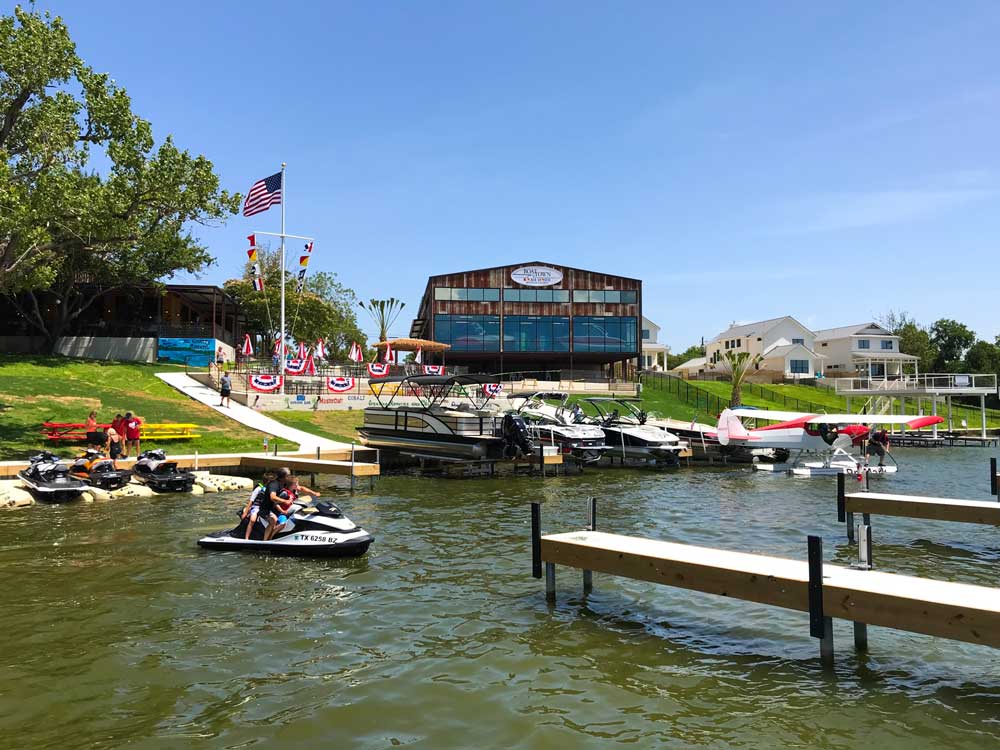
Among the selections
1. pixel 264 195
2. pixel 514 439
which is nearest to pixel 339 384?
pixel 264 195

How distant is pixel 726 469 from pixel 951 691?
24.7 meters

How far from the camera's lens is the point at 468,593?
34.8 feet

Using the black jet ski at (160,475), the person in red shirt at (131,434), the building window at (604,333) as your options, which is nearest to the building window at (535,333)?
the building window at (604,333)

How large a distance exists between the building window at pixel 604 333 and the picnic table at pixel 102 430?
A: 46710 millimetres

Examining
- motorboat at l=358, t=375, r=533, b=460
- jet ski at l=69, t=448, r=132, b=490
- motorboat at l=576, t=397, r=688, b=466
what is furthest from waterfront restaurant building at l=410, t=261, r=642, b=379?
jet ski at l=69, t=448, r=132, b=490

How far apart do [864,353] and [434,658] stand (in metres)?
94.9

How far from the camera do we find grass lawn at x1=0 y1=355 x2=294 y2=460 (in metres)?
27.2

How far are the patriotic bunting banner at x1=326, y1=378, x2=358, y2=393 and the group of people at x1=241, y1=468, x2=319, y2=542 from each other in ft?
95.7

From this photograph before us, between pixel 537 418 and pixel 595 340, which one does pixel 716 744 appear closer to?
pixel 537 418

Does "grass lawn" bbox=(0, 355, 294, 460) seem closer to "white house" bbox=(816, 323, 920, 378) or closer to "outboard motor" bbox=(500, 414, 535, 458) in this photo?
"outboard motor" bbox=(500, 414, 535, 458)

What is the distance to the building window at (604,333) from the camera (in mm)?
72062

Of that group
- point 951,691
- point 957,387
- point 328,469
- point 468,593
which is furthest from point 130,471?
point 957,387

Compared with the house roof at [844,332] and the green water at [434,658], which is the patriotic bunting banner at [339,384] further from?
the house roof at [844,332]

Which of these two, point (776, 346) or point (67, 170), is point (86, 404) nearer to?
point (67, 170)
